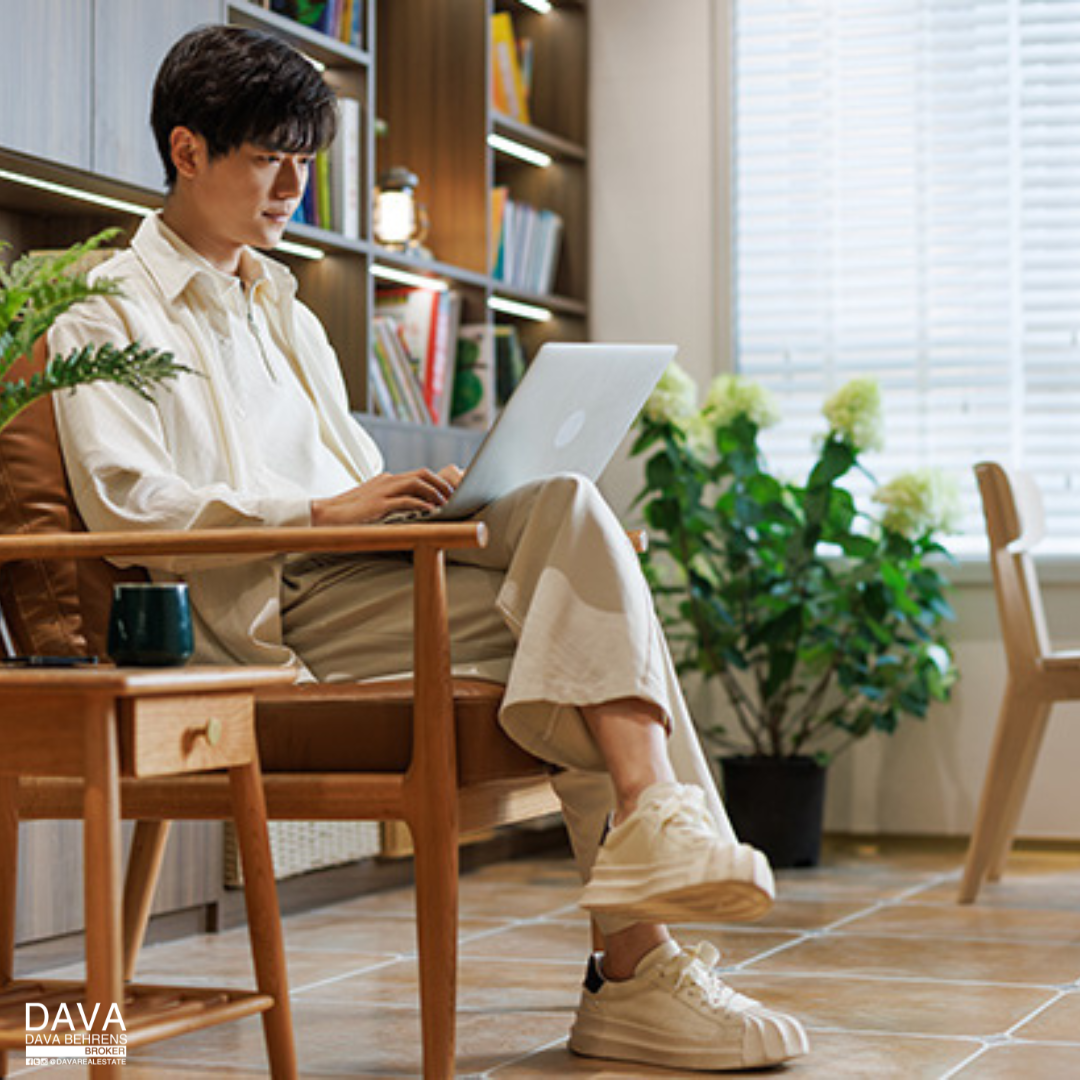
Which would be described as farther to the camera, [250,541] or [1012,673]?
[1012,673]

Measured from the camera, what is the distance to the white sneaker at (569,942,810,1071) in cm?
207

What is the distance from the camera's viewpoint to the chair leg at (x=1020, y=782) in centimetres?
358

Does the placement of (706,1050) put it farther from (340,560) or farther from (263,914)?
(340,560)

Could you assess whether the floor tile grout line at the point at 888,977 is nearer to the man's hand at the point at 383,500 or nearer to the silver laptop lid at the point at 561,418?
the silver laptop lid at the point at 561,418

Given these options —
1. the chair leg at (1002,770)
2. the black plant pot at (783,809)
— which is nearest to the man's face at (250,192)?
the chair leg at (1002,770)

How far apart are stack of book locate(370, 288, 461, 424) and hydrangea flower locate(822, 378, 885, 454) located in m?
0.88

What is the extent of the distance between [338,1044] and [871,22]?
3.19 metres

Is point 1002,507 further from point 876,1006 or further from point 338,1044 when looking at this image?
point 338,1044

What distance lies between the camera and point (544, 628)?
200 centimetres

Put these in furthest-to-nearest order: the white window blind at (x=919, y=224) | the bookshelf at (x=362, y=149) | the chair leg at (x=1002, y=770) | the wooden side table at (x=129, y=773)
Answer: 1. the white window blind at (x=919, y=224)
2. the chair leg at (x=1002, y=770)
3. the bookshelf at (x=362, y=149)
4. the wooden side table at (x=129, y=773)

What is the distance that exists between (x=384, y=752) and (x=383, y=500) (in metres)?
0.30

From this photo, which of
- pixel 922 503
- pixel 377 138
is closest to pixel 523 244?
pixel 377 138

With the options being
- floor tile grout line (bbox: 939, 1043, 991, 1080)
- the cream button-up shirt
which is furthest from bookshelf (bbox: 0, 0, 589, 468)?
floor tile grout line (bbox: 939, 1043, 991, 1080)

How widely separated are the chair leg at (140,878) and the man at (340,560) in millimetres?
315
